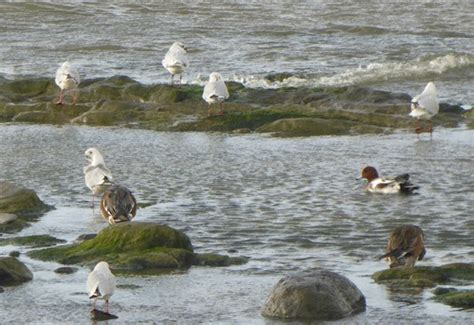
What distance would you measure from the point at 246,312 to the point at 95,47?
1951 cm

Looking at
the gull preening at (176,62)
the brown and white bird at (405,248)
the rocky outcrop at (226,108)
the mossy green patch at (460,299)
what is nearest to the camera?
the mossy green patch at (460,299)

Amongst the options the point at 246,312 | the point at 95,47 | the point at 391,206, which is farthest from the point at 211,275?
the point at 95,47

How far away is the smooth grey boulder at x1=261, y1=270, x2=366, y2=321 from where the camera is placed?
912 centimetres

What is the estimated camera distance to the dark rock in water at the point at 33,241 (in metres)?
11.7

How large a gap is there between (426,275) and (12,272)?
322cm

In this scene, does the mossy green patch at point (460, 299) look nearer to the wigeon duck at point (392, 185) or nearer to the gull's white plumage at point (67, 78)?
the wigeon duck at point (392, 185)

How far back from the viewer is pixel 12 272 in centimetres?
1030

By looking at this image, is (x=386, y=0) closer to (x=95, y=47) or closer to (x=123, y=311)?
(x=95, y=47)

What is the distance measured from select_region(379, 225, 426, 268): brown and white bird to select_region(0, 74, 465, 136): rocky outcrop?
7.79 meters

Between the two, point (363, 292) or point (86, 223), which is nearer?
point (363, 292)

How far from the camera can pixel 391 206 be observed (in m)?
13.5

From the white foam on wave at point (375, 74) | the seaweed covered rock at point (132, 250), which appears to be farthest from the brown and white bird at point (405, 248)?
the white foam on wave at point (375, 74)

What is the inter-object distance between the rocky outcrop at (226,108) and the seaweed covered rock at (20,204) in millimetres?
5816

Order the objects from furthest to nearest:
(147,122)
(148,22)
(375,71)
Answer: (148,22), (375,71), (147,122)
